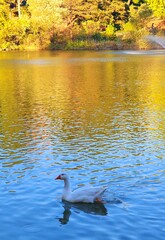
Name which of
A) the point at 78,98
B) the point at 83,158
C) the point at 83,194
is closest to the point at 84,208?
the point at 83,194

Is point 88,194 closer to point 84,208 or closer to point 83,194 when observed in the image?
point 83,194

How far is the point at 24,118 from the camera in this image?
26.9 meters

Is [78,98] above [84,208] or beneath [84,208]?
above

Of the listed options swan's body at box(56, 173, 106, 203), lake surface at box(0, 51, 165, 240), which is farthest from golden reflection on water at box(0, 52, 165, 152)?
swan's body at box(56, 173, 106, 203)

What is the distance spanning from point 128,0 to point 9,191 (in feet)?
323

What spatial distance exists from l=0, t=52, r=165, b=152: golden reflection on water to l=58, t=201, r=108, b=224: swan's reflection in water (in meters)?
7.66

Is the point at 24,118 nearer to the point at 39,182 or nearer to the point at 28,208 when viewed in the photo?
the point at 39,182

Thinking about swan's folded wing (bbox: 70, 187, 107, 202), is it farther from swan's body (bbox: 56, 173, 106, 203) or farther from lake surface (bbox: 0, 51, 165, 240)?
lake surface (bbox: 0, 51, 165, 240)

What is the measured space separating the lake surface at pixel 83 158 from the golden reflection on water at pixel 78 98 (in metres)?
0.07

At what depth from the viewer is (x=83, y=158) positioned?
18.4 m

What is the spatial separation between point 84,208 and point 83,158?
5206mm

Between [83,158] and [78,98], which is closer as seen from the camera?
[83,158]

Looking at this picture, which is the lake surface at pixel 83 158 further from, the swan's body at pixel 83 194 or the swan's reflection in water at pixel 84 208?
the swan's body at pixel 83 194

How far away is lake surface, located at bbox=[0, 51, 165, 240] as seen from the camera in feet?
40.3
